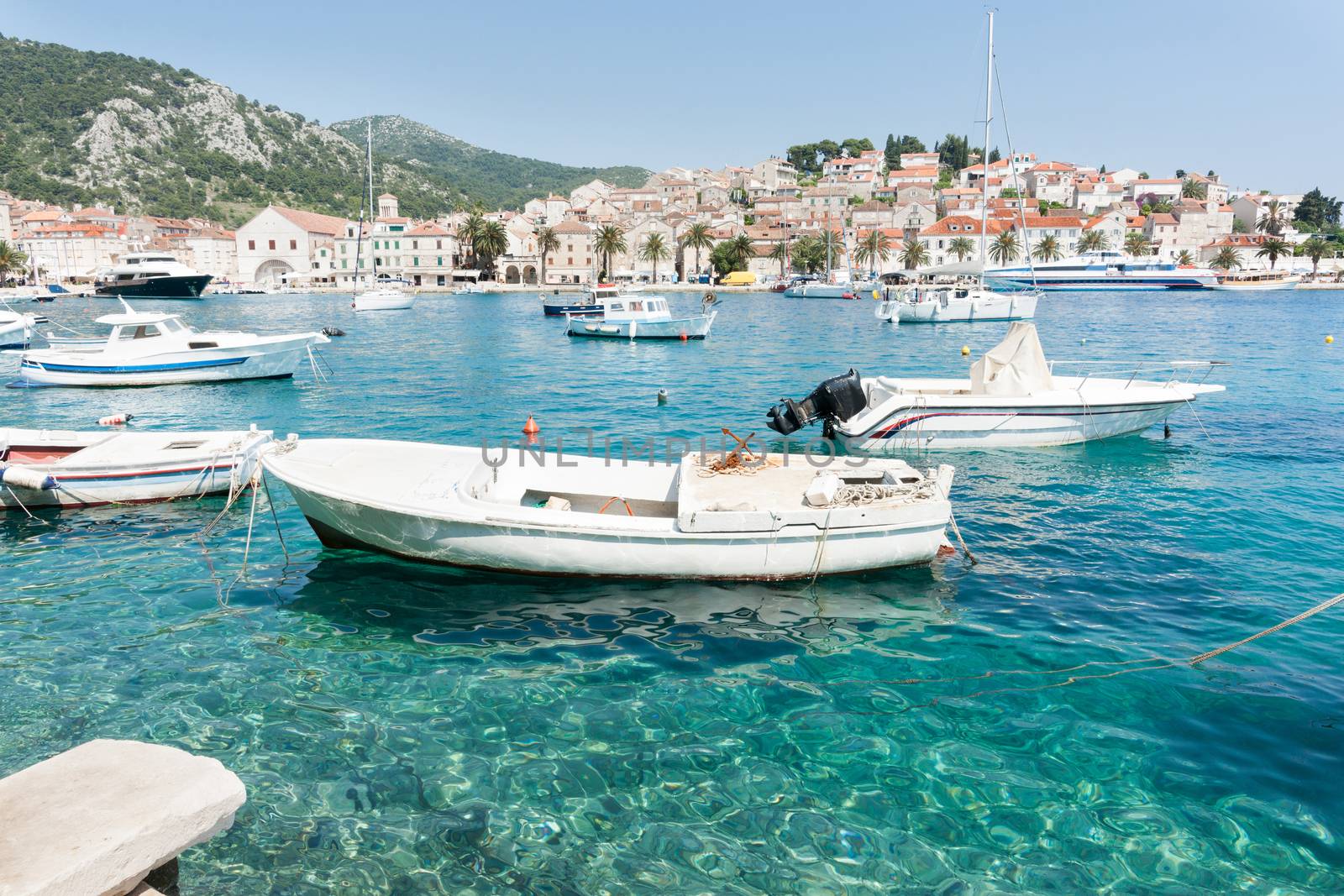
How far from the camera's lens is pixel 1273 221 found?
520 ft

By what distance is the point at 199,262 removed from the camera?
417 ft

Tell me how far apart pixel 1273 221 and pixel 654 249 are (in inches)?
5015

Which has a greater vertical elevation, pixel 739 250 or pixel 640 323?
pixel 739 250

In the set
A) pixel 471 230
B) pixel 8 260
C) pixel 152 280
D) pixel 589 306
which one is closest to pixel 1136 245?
pixel 471 230

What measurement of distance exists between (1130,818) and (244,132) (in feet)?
724

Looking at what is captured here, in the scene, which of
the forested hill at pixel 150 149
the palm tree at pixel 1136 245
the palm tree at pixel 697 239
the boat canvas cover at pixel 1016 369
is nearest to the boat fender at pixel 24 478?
the boat canvas cover at pixel 1016 369

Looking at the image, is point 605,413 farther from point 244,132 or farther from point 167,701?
point 244,132

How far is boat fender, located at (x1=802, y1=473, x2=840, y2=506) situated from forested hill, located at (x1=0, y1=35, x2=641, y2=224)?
18104 centimetres

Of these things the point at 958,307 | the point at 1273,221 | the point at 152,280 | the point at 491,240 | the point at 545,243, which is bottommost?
the point at 958,307

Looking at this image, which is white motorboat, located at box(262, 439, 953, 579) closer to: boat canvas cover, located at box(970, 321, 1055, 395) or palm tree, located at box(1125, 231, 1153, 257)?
boat canvas cover, located at box(970, 321, 1055, 395)

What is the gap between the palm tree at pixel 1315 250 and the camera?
126 meters

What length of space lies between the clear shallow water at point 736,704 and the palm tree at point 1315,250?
480ft

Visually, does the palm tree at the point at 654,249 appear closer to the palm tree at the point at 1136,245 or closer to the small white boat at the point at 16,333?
the palm tree at the point at 1136,245

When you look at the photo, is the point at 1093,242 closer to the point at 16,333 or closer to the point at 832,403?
the point at 832,403
